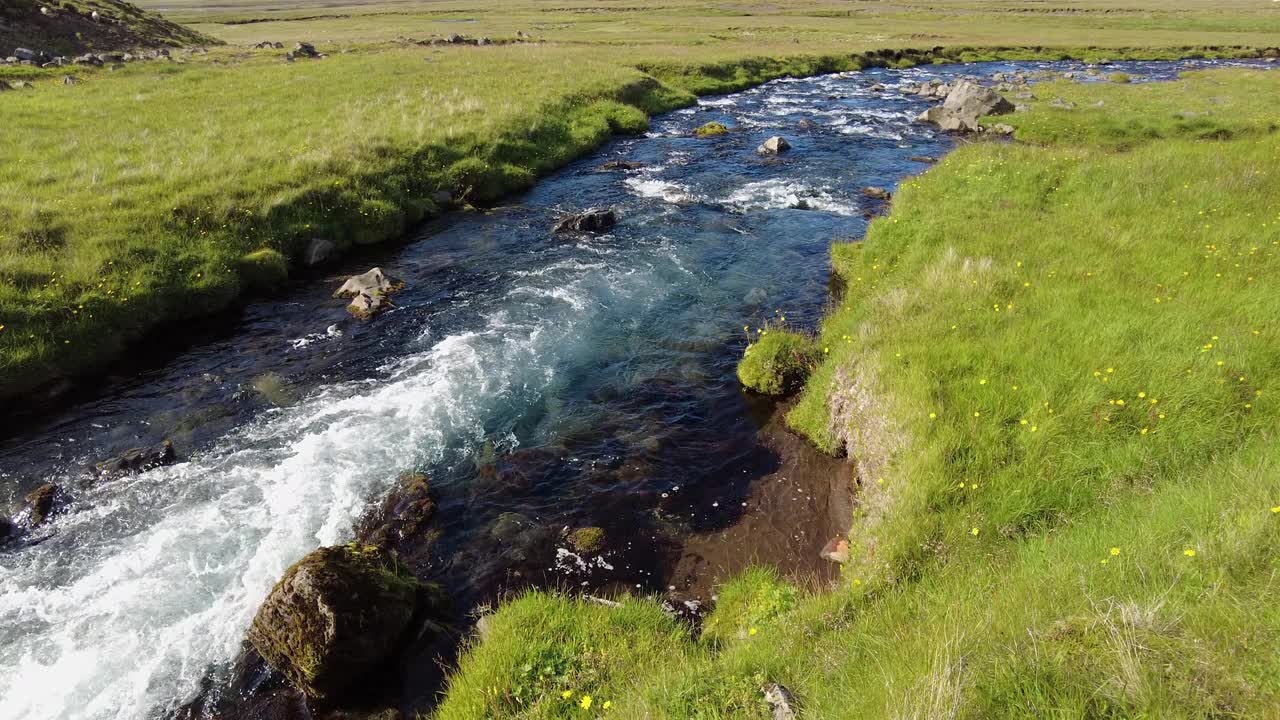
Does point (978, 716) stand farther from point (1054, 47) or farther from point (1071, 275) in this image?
point (1054, 47)

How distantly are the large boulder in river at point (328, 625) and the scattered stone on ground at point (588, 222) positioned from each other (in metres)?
16.9

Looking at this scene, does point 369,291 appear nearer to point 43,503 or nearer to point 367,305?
point 367,305

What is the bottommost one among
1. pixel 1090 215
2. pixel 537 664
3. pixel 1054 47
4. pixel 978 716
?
pixel 537 664

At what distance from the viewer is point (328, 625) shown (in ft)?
25.7

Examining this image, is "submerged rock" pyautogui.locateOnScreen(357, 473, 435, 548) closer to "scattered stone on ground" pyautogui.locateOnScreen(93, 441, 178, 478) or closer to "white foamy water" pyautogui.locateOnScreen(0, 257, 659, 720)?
"white foamy water" pyautogui.locateOnScreen(0, 257, 659, 720)

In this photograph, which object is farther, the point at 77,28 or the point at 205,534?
the point at 77,28

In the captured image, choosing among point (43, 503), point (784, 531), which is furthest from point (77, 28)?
point (784, 531)

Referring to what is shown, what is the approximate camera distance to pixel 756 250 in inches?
854

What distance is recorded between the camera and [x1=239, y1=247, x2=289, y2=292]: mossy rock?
61.7 ft

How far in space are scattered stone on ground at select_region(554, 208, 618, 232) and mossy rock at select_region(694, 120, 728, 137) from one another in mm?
16983

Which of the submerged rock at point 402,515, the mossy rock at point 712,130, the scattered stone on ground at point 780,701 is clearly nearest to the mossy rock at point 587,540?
the submerged rock at point 402,515

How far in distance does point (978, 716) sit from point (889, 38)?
111 meters

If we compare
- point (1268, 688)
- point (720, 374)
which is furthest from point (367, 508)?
point (1268, 688)

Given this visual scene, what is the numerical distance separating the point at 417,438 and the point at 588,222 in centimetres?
1317
